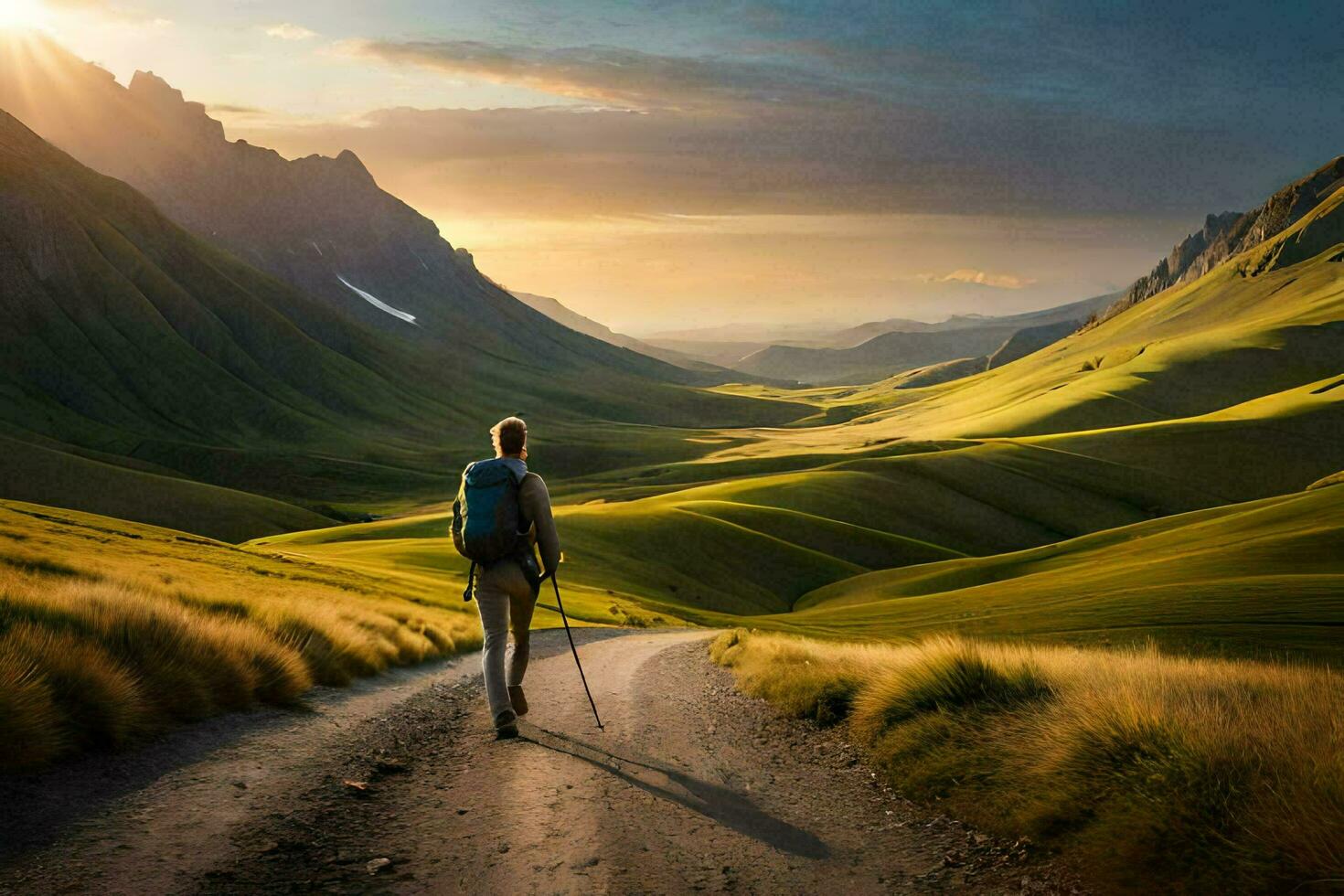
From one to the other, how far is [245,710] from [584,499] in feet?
458

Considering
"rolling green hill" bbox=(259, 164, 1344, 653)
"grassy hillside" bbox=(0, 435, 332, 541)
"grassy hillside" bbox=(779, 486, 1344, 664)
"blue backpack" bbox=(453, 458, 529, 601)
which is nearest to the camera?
"blue backpack" bbox=(453, 458, 529, 601)

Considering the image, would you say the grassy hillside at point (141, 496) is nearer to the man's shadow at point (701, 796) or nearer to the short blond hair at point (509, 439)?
the short blond hair at point (509, 439)

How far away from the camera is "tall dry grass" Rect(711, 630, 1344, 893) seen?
19.9ft

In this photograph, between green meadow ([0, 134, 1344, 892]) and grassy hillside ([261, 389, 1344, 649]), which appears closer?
green meadow ([0, 134, 1344, 892])

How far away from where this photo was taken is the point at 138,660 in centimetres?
1063

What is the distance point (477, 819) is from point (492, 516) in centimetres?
440

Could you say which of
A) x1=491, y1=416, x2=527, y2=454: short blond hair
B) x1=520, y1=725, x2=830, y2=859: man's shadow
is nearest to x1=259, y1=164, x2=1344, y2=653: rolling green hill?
x1=520, y1=725, x2=830, y2=859: man's shadow

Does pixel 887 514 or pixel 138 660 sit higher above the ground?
pixel 138 660

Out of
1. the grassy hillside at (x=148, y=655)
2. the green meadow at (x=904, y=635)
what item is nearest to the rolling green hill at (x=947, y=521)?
the green meadow at (x=904, y=635)

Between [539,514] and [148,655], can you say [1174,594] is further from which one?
[148,655]

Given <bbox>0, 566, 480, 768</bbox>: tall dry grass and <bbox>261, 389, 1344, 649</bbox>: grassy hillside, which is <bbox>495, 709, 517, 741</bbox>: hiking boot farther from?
<bbox>261, 389, 1344, 649</bbox>: grassy hillside

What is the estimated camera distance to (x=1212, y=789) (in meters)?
6.73

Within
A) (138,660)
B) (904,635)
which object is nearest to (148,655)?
(138,660)

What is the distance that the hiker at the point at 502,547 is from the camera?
11.7 metres
